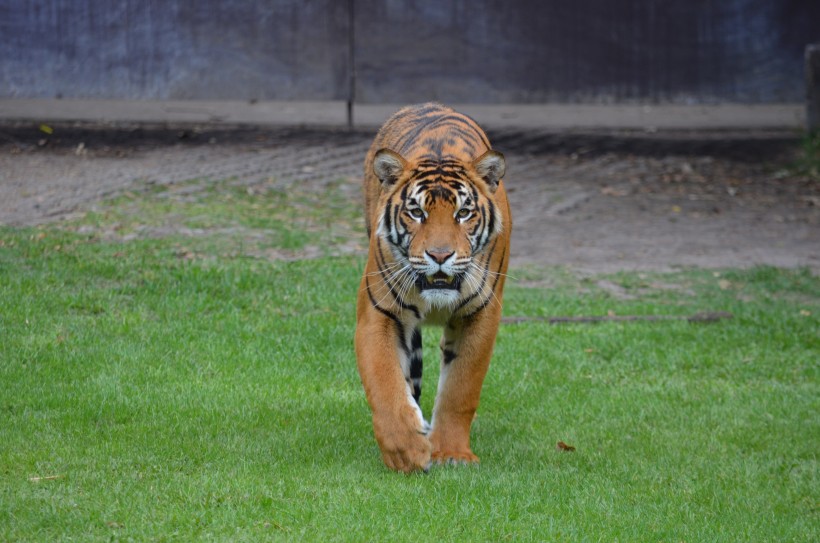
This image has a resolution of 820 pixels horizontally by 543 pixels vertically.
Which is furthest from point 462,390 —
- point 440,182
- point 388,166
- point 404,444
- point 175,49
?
point 175,49

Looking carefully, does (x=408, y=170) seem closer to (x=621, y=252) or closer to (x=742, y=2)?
(x=621, y=252)

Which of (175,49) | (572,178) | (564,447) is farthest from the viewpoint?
(175,49)

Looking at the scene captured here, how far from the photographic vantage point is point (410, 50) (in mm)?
12828

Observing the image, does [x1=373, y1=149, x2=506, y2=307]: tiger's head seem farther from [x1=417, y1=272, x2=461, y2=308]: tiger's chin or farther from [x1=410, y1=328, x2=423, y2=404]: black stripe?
[x1=410, y1=328, x2=423, y2=404]: black stripe

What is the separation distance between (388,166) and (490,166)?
454mm

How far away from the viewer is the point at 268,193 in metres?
10.3

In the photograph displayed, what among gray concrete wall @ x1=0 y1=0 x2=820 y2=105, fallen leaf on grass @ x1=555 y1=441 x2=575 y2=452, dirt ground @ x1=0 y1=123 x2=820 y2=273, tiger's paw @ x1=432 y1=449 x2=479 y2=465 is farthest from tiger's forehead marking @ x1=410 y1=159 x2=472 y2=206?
gray concrete wall @ x1=0 y1=0 x2=820 y2=105

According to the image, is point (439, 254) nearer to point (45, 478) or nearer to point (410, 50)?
point (45, 478)

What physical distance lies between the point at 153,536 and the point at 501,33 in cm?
981

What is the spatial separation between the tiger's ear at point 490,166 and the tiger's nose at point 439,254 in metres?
0.55

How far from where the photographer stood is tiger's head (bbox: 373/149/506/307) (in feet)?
15.3

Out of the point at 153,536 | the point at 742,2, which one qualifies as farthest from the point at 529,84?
the point at 153,536

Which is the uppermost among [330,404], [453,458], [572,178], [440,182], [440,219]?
[440,182]

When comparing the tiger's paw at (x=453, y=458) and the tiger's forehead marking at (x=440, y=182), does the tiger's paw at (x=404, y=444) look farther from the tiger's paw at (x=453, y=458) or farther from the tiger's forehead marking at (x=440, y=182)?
the tiger's forehead marking at (x=440, y=182)
